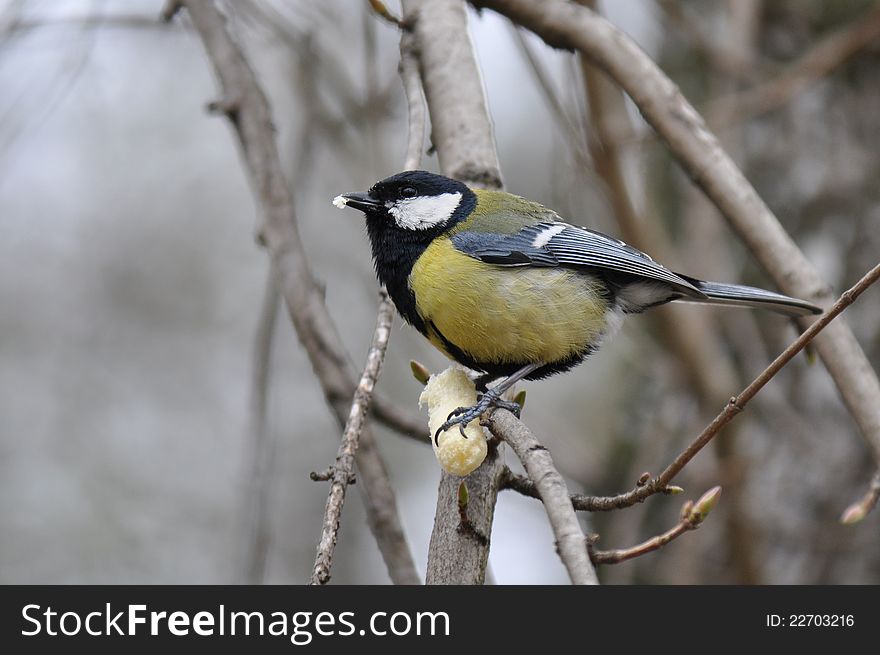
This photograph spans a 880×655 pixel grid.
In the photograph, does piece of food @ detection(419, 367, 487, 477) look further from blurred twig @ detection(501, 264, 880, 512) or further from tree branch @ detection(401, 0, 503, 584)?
tree branch @ detection(401, 0, 503, 584)

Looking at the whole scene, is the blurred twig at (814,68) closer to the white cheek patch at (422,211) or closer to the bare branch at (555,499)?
the white cheek patch at (422,211)

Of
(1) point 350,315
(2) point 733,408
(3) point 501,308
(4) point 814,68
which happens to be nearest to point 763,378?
(2) point 733,408

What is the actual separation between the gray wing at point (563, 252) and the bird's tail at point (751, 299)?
3 cm

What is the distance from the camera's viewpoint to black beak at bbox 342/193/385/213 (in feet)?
8.01

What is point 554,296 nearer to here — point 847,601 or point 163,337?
point 847,601

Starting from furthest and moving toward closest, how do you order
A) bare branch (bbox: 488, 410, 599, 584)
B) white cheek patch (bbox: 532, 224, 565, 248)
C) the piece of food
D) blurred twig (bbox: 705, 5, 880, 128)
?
blurred twig (bbox: 705, 5, 880, 128), white cheek patch (bbox: 532, 224, 565, 248), the piece of food, bare branch (bbox: 488, 410, 599, 584)

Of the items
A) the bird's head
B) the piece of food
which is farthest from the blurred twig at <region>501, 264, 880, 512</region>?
the bird's head

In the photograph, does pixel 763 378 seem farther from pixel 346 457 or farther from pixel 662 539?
pixel 346 457

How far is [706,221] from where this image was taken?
12.6ft

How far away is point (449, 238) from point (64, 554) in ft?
16.7

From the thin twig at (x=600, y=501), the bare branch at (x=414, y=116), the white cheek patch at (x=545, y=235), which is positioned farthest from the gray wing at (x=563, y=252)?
the thin twig at (x=600, y=501)

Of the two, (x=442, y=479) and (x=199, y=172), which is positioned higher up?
(x=199, y=172)

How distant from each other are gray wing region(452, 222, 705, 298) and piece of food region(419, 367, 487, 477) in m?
0.39

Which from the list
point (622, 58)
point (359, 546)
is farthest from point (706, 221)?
point (359, 546)
